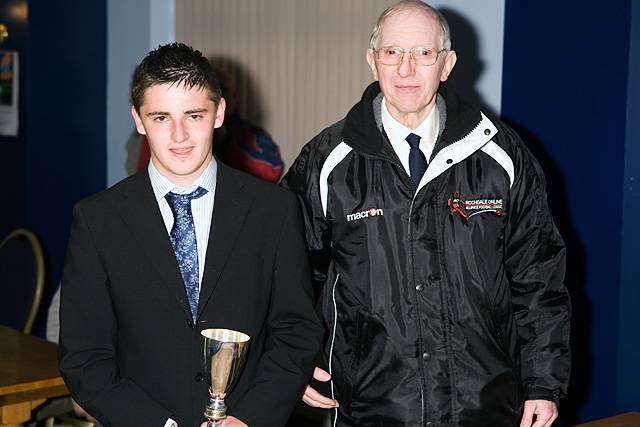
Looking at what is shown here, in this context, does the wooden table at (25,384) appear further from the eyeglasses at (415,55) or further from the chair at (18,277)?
the eyeglasses at (415,55)

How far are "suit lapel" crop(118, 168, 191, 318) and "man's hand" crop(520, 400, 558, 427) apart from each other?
86 centimetres

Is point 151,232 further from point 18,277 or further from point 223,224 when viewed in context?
point 18,277

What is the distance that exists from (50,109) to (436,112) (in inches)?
136

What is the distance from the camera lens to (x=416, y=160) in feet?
7.41

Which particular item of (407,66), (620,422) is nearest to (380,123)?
(407,66)

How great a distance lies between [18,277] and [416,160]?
7.96 ft

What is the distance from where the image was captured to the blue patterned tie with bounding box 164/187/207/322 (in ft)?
6.67

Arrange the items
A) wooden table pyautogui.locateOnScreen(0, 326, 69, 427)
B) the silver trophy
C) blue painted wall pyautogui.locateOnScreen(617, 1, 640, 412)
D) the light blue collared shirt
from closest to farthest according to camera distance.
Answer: the silver trophy < the light blue collared shirt < wooden table pyautogui.locateOnScreen(0, 326, 69, 427) < blue painted wall pyautogui.locateOnScreen(617, 1, 640, 412)

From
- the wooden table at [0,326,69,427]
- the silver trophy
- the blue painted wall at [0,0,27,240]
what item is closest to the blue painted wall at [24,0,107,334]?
the blue painted wall at [0,0,27,240]

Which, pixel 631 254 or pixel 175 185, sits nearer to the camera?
pixel 175 185

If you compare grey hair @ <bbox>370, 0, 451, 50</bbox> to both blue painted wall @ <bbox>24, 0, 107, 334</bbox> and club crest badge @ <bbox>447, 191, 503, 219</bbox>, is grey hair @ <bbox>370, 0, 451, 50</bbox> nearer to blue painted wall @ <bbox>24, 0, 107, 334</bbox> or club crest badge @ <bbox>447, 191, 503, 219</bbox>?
club crest badge @ <bbox>447, 191, 503, 219</bbox>

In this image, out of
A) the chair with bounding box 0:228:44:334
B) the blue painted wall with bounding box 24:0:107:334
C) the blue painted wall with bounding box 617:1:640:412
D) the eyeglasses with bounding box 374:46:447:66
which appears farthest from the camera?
the blue painted wall with bounding box 24:0:107:334

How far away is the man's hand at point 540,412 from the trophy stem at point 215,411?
811 mm

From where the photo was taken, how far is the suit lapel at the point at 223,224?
79.8 inches
